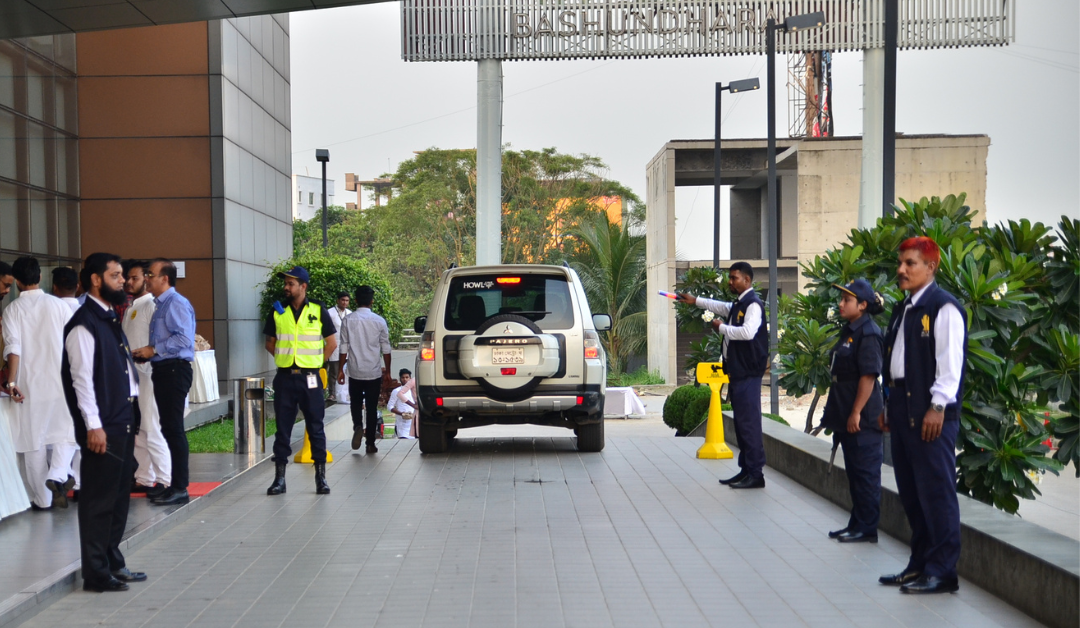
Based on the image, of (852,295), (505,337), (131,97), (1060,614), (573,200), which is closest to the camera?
(1060,614)

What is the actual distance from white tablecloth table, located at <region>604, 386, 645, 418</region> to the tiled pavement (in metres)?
18.7

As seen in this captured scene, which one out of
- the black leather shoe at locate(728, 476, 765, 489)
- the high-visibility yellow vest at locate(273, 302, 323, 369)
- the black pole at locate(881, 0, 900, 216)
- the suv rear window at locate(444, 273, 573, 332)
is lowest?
the black leather shoe at locate(728, 476, 765, 489)

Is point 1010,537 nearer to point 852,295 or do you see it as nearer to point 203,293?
point 852,295

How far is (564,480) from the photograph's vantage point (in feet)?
36.1

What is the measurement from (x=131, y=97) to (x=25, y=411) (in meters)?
14.2

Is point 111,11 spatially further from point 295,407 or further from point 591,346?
point 591,346

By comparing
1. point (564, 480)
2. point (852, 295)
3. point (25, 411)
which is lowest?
point (564, 480)

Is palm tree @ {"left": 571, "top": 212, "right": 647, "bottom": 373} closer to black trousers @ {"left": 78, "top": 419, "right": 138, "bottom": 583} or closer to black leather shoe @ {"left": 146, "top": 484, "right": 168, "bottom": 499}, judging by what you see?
black leather shoe @ {"left": 146, "top": 484, "right": 168, "bottom": 499}

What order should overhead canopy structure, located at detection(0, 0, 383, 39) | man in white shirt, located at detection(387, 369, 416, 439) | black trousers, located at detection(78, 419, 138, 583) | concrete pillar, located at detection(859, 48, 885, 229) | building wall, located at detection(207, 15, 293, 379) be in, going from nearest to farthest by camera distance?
black trousers, located at detection(78, 419, 138, 583), overhead canopy structure, located at detection(0, 0, 383, 39), man in white shirt, located at detection(387, 369, 416, 439), building wall, located at detection(207, 15, 293, 379), concrete pillar, located at detection(859, 48, 885, 229)

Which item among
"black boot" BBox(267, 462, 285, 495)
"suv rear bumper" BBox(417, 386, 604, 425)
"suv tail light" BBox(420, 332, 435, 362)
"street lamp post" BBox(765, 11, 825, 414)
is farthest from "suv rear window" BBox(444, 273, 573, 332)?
"street lamp post" BBox(765, 11, 825, 414)

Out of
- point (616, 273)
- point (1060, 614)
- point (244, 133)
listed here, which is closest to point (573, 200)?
point (616, 273)

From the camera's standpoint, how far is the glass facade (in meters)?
18.5

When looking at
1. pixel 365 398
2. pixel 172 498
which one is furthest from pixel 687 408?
pixel 172 498

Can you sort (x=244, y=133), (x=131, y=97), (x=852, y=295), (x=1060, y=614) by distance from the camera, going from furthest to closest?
1. (x=244, y=133)
2. (x=131, y=97)
3. (x=852, y=295)
4. (x=1060, y=614)
